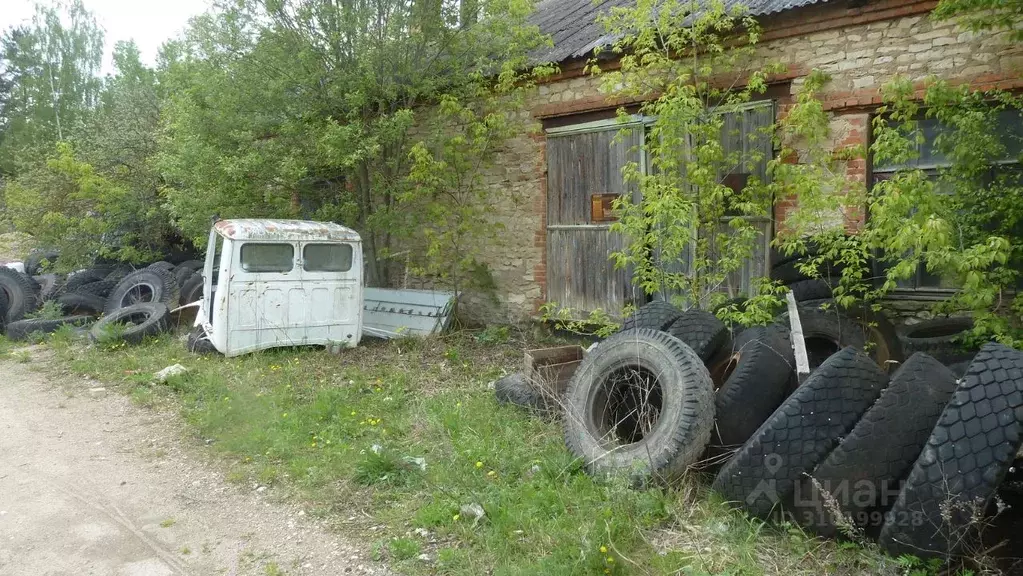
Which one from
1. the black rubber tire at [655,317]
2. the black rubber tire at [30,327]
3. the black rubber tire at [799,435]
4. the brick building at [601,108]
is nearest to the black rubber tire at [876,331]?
the brick building at [601,108]

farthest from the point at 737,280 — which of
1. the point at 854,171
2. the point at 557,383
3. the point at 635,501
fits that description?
the point at 635,501

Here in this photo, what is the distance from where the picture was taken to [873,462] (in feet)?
10.9

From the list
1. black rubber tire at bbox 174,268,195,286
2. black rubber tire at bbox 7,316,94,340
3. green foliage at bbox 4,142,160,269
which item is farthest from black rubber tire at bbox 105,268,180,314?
green foliage at bbox 4,142,160,269

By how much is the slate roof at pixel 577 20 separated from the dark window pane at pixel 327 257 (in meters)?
3.50

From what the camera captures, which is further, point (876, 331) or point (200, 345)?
point (200, 345)

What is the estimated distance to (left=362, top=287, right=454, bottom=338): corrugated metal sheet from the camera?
9094 mm

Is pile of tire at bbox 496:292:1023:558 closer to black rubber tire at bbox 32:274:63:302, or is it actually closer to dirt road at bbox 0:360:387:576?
dirt road at bbox 0:360:387:576

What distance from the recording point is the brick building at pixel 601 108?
6.00m

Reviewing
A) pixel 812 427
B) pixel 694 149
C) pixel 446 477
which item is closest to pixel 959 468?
pixel 812 427

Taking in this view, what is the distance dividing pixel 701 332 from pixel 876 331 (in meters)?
1.89

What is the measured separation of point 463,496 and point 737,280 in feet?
14.2

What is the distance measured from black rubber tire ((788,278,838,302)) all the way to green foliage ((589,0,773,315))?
1.88ft

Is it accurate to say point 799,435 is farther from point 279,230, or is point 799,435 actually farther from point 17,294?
point 17,294

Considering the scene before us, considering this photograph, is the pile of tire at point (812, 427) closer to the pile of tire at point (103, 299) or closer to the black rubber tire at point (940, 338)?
the black rubber tire at point (940, 338)
